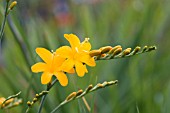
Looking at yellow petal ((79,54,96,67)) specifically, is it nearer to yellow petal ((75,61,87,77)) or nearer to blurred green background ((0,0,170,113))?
yellow petal ((75,61,87,77))

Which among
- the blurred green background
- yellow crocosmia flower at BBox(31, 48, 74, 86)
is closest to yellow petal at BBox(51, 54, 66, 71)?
yellow crocosmia flower at BBox(31, 48, 74, 86)

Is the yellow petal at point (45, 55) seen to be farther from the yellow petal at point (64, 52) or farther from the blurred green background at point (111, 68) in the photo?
Result: the blurred green background at point (111, 68)

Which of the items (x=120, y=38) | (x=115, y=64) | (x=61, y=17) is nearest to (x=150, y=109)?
(x=115, y=64)

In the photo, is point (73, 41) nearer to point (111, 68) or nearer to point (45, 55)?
point (45, 55)

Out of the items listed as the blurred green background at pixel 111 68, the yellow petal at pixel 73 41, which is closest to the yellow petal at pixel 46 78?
the yellow petal at pixel 73 41

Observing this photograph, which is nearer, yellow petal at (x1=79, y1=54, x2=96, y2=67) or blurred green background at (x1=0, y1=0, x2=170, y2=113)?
yellow petal at (x1=79, y1=54, x2=96, y2=67)

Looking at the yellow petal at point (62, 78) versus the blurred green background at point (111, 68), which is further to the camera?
the blurred green background at point (111, 68)

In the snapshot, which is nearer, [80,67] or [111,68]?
[80,67]

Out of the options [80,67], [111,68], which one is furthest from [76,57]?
[111,68]
